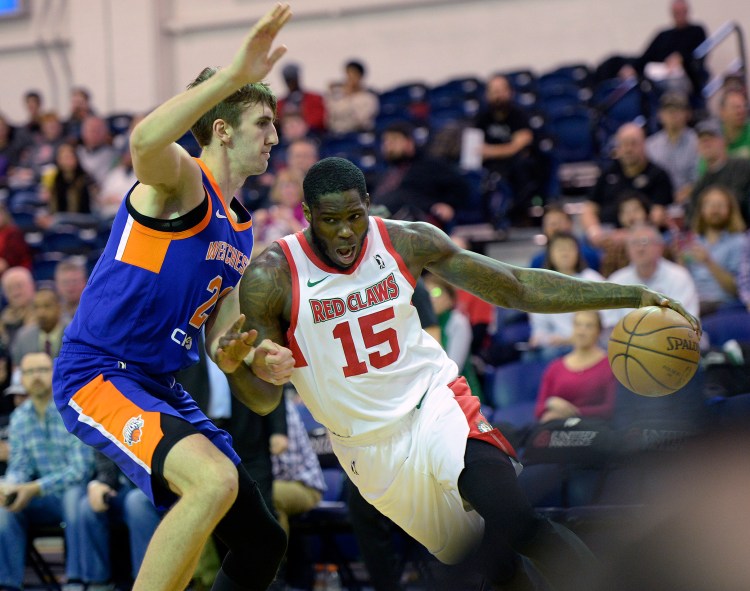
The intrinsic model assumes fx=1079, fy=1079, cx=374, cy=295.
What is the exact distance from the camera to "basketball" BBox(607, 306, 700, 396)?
15.1 feet

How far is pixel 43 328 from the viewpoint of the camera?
9000 mm

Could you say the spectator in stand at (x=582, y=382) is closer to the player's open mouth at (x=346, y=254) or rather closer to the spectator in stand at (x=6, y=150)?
the player's open mouth at (x=346, y=254)

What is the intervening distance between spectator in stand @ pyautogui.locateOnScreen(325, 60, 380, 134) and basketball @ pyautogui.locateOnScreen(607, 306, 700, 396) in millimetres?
8938

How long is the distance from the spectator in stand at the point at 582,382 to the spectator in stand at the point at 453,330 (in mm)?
577

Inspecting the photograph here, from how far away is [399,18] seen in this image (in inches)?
620

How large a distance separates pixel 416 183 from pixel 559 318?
7.00ft

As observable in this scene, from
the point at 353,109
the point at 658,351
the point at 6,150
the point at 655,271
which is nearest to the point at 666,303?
the point at 658,351

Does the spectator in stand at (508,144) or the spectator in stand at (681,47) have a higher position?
the spectator in stand at (681,47)

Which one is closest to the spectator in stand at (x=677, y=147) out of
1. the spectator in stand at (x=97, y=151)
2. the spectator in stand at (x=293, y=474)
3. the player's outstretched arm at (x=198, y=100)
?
the spectator in stand at (x=293, y=474)

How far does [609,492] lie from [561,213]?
11.2 feet

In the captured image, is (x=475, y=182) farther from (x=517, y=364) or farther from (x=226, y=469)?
(x=226, y=469)

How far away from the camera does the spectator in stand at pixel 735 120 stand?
9.70 metres

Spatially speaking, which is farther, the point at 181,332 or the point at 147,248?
the point at 181,332

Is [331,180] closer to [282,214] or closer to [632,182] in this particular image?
[282,214]
